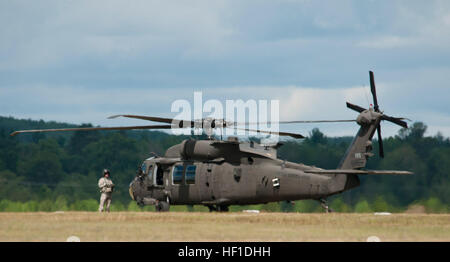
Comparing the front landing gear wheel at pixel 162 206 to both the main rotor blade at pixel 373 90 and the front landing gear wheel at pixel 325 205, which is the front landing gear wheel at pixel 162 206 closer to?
the front landing gear wheel at pixel 325 205

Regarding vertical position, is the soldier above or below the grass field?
above

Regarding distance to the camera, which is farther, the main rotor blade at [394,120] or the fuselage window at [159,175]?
the fuselage window at [159,175]

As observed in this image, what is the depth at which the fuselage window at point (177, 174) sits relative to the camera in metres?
41.7

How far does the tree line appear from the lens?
54219 millimetres

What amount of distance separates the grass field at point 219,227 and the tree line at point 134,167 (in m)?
9.34

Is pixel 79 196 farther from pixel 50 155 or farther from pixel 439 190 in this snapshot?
pixel 439 190

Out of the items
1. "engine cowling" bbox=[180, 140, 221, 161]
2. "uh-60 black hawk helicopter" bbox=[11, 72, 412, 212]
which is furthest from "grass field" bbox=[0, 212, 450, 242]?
"engine cowling" bbox=[180, 140, 221, 161]

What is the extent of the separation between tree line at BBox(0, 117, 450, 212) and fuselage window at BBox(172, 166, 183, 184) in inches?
196

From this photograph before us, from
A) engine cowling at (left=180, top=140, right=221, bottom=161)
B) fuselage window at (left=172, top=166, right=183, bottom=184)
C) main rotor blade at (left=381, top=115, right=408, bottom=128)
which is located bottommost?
fuselage window at (left=172, top=166, right=183, bottom=184)

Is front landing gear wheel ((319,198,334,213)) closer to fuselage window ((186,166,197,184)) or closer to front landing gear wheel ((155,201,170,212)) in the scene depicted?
fuselage window ((186,166,197,184))

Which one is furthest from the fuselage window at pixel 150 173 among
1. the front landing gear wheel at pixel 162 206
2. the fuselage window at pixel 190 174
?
the fuselage window at pixel 190 174

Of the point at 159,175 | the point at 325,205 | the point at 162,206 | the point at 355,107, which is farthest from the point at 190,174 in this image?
the point at 355,107

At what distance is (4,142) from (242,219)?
125 metres
